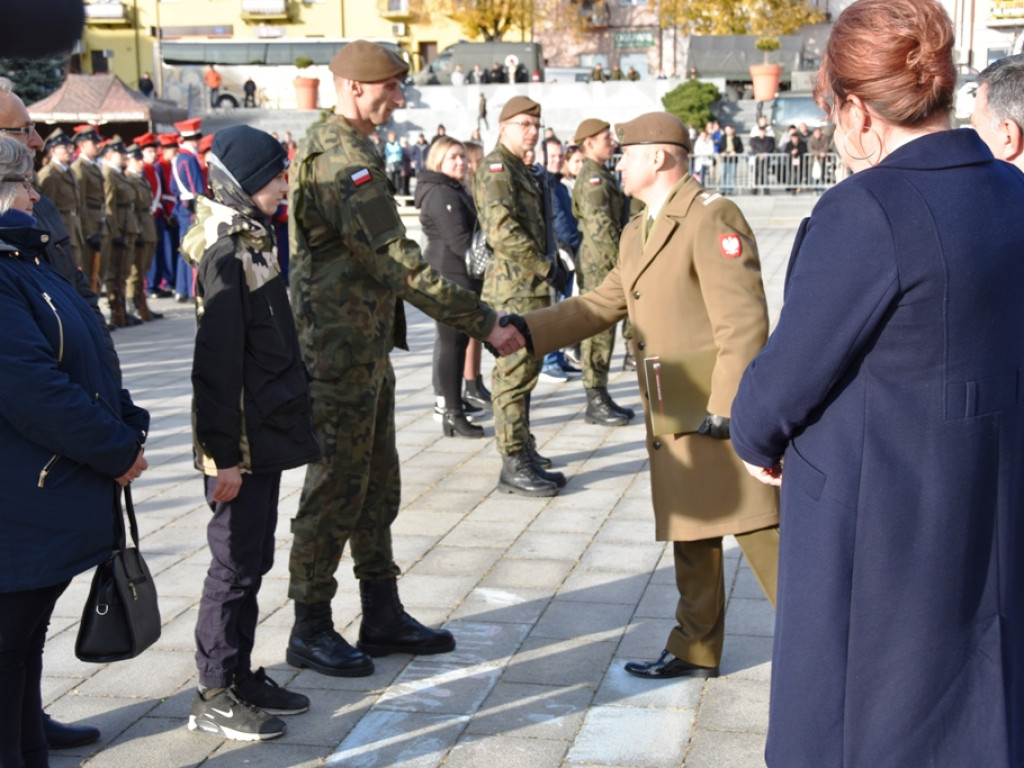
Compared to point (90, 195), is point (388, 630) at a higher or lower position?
lower

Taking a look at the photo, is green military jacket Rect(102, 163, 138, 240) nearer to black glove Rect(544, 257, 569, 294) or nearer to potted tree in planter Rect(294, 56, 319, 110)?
black glove Rect(544, 257, 569, 294)

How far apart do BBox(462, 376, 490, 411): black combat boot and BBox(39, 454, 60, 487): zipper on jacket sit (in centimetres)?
646

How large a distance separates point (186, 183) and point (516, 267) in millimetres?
9413

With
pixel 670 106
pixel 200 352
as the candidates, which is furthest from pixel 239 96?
pixel 200 352

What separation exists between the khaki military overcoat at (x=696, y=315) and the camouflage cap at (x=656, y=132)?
0.51ft

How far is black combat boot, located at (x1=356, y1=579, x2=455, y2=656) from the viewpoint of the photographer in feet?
15.8

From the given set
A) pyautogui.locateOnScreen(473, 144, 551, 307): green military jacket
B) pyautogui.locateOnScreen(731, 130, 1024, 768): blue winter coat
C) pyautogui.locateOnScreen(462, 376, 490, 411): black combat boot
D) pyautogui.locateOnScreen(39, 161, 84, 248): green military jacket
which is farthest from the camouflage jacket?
pyautogui.locateOnScreen(39, 161, 84, 248): green military jacket

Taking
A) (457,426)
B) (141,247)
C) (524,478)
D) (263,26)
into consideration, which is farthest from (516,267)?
(263,26)

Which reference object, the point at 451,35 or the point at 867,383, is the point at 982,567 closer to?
the point at 867,383

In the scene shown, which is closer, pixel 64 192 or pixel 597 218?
pixel 597 218

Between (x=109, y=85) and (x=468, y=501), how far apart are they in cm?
2455

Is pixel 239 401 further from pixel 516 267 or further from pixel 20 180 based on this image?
pixel 516 267

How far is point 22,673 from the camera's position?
330cm

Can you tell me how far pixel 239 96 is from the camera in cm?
5084
